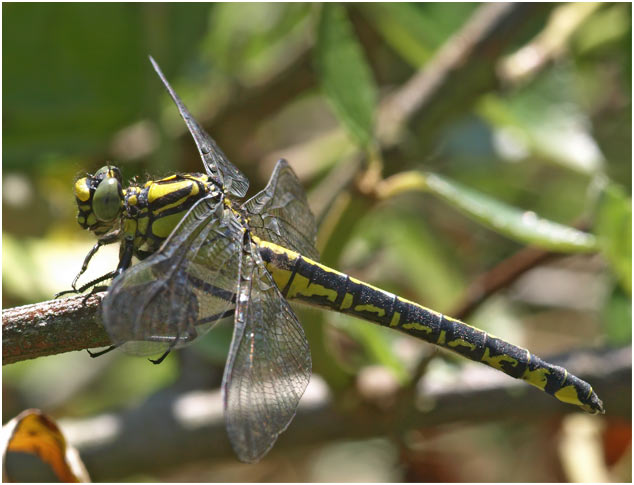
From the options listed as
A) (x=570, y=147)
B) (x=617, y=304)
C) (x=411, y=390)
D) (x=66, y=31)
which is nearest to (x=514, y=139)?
(x=570, y=147)

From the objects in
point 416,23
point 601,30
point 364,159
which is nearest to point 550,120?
point 601,30

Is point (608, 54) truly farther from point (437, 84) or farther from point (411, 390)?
point (411, 390)

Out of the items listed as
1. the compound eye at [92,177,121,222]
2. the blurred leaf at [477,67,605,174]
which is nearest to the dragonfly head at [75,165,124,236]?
the compound eye at [92,177,121,222]

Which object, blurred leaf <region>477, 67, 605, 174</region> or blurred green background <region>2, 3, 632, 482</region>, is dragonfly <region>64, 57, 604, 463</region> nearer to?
blurred green background <region>2, 3, 632, 482</region>

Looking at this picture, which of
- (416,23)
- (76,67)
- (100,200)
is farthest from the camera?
(76,67)

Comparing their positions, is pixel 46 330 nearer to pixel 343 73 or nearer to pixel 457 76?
pixel 343 73

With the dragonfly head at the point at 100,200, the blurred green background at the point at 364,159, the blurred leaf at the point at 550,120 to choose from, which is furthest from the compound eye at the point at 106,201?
the blurred leaf at the point at 550,120
